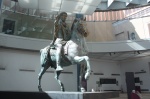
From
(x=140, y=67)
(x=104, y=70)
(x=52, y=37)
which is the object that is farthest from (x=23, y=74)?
(x=140, y=67)

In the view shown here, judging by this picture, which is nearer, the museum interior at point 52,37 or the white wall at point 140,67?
the museum interior at point 52,37

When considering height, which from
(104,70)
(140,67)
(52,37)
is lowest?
(104,70)

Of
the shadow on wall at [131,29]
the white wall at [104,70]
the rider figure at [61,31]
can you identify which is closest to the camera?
the rider figure at [61,31]

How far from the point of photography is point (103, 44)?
15.9 meters

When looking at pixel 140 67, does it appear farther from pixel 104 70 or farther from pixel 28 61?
pixel 28 61

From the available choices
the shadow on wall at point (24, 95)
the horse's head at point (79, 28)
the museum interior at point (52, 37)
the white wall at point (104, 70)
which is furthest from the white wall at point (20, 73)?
the horse's head at point (79, 28)

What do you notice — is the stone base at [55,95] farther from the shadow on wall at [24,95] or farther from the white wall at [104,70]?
the white wall at [104,70]

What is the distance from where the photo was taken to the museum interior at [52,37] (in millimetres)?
14172

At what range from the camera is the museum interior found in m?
14.2

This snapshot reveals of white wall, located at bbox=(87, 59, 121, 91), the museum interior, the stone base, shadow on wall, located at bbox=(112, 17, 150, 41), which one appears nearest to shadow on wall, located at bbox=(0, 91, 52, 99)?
the stone base

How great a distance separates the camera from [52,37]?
1509cm

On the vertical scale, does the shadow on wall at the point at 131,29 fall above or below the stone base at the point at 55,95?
above

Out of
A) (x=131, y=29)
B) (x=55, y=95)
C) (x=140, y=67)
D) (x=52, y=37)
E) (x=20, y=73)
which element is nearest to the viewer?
(x=55, y=95)

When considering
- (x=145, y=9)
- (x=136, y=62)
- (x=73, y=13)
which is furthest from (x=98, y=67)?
(x=145, y=9)
